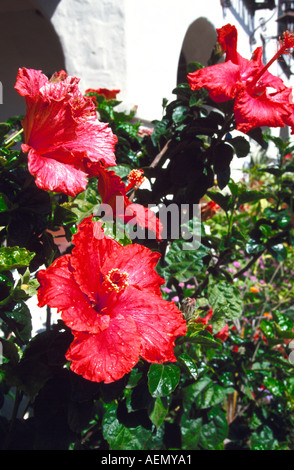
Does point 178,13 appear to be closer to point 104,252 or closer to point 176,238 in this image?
point 176,238

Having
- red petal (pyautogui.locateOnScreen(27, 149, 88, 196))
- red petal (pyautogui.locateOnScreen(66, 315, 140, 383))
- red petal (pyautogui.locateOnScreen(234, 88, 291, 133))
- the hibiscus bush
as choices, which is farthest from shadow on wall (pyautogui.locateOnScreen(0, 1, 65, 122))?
red petal (pyautogui.locateOnScreen(66, 315, 140, 383))

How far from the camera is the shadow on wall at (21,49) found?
10.6ft

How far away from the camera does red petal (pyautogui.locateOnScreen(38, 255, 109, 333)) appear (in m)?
0.73

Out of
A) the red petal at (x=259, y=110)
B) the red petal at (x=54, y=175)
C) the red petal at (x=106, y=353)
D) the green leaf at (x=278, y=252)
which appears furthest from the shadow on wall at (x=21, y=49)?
the red petal at (x=106, y=353)

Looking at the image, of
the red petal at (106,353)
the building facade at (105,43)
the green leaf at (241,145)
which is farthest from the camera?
the building facade at (105,43)

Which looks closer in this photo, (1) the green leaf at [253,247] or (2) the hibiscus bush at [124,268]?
(2) the hibiscus bush at [124,268]

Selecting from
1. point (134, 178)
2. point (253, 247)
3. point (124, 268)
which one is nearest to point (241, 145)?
point (134, 178)

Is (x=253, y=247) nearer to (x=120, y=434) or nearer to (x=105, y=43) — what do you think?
(x=120, y=434)

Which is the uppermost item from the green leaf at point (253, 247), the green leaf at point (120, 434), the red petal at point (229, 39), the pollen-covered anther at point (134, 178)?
the red petal at point (229, 39)

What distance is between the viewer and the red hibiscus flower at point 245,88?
3.28ft

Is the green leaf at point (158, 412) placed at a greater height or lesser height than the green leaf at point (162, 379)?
lesser

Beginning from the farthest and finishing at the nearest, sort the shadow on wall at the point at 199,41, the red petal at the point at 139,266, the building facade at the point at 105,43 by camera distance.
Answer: the shadow on wall at the point at 199,41 < the building facade at the point at 105,43 < the red petal at the point at 139,266

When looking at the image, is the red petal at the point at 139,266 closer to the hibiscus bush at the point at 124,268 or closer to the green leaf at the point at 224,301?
the hibiscus bush at the point at 124,268

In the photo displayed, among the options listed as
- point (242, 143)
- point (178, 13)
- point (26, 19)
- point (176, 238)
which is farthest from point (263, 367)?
point (26, 19)
